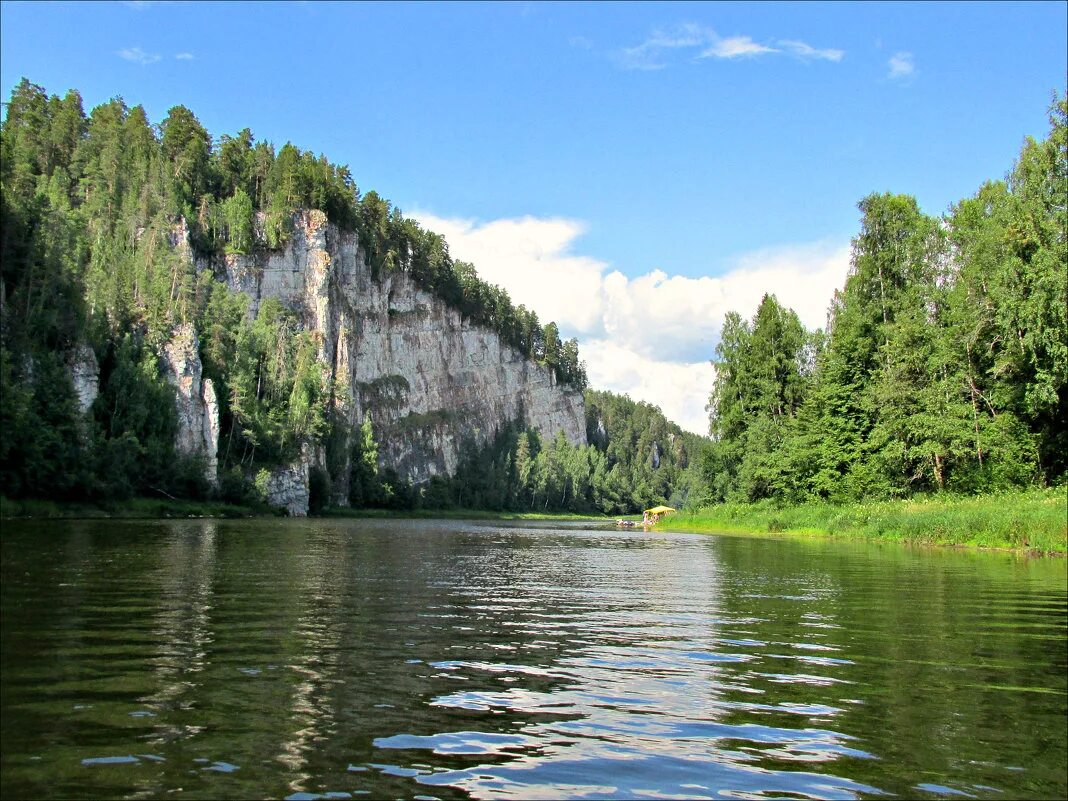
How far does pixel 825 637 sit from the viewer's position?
1530 centimetres

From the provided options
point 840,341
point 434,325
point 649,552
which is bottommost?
point 649,552

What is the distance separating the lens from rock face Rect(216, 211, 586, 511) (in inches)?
5148

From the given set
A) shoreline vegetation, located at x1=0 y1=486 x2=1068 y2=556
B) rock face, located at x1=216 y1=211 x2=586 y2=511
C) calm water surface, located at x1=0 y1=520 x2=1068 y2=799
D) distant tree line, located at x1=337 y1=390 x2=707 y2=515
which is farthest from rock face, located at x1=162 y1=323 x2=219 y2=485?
calm water surface, located at x1=0 y1=520 x2=1068 y2=799

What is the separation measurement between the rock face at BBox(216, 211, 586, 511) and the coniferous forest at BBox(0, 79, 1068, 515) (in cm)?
400

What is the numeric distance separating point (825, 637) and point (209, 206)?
410ft

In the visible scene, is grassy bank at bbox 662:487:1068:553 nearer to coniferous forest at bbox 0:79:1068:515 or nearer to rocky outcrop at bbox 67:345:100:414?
coniferous forest at bbox 0:79:1068:515

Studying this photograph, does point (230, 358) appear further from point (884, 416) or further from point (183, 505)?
point (884, 416)

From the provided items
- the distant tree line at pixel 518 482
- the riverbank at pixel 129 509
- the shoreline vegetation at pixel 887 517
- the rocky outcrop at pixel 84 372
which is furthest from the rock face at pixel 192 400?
the distant tree line at pixel 518 482

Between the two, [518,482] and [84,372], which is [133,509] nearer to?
[84,372]

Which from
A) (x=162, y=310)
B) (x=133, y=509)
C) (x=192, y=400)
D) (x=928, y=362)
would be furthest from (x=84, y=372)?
(x=928, y=362)

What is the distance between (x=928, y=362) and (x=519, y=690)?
153 ft

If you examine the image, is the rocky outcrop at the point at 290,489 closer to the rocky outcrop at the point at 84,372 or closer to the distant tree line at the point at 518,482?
the distant tree line at the point at 518,482

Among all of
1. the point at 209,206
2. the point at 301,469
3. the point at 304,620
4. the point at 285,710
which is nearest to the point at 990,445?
the point at 304,620

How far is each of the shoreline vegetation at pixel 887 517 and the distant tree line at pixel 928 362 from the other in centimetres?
286
